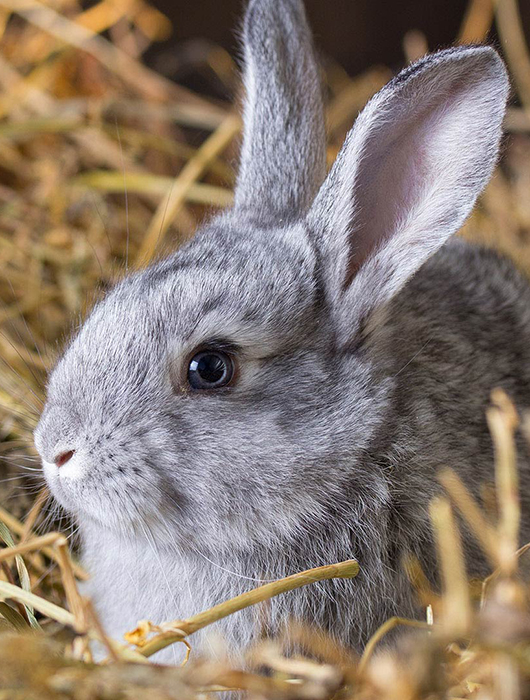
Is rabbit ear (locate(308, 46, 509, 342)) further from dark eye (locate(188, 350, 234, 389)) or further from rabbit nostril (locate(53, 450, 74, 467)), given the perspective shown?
rabbit nostril (locate(53, 450, 74, 467))

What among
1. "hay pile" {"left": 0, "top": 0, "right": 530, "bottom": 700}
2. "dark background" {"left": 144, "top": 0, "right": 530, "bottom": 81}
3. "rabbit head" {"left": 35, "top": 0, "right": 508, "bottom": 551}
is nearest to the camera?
"hay pile" {"left": 0, "top": 0, "right": 530, "bottom": 700}

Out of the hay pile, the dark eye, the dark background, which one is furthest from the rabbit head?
the dark background

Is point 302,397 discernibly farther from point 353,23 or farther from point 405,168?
point 353,23

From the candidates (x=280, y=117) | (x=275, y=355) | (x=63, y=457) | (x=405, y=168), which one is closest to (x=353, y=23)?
(x=280, y=117)

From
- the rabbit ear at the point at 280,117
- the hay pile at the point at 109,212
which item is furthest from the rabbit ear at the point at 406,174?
the rabbit ear at the point at 280,117

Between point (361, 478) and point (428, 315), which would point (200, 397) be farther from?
point (428, 315)

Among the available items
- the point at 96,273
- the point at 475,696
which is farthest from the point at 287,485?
the point at 96,273
